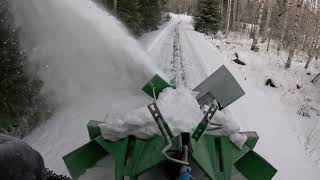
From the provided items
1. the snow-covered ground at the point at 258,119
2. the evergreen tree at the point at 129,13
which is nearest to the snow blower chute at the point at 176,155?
the snow-covered ground at the point at 258,119

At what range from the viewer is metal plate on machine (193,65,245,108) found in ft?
21.0

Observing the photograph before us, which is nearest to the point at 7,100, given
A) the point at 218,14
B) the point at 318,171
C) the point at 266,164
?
the point at 266,164

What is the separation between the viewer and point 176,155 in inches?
170

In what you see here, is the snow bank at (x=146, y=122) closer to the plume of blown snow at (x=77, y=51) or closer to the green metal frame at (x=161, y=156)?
the green metal frame at (x=161, y=156)

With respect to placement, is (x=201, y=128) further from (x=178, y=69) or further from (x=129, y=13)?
(x=129, y=13)

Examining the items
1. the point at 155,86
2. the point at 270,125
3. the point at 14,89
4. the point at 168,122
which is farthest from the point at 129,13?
the point at 168,122

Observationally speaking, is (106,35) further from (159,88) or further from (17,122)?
(159,88)

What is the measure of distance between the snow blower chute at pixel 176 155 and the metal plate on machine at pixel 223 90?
107cm

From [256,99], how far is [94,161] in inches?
287

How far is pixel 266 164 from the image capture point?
527 cm

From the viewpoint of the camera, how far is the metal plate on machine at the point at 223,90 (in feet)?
21.0

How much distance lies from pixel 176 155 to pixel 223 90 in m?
2.54

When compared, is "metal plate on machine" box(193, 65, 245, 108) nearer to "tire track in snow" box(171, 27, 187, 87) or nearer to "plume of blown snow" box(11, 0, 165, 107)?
"tire track in snow" box(171, 27, 187, 87)

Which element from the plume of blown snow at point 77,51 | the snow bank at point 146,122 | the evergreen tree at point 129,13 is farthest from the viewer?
the evergreen tree at point 129,13
